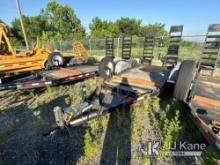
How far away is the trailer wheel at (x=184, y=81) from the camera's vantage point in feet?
11.4

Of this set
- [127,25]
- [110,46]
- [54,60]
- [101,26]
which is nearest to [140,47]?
[110,46]

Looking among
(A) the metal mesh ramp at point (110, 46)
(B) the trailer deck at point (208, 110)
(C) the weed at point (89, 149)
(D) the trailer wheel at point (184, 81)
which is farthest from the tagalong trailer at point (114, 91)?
(A) the metal mesh ramp at point (110, 46)

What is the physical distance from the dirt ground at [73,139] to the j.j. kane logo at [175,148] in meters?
0.12

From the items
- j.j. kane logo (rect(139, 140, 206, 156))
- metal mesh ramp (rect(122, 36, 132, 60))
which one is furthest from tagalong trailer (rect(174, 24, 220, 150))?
metal mesh ramp (rect(122, 36, 132, 60))

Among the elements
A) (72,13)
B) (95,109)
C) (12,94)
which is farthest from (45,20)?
(95,109)

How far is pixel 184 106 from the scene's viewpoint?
390cm

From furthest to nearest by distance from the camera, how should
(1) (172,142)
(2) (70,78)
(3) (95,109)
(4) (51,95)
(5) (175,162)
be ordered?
(2) (70,78), (4) (51,95), (3) (95,109), (1) (172,142), (5) (175,162)

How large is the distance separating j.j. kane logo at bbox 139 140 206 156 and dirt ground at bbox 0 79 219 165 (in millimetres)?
122

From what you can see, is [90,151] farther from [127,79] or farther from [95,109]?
[127,79]

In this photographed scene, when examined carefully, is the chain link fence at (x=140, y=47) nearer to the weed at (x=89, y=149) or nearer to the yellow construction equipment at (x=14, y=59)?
the yellow construction equipment at (x=14, y=59)

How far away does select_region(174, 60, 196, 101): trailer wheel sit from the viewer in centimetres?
347

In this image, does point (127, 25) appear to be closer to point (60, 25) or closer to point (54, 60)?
point (60, 25)

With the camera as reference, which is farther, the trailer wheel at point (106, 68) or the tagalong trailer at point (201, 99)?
the trailer wheel at point (106, 68)

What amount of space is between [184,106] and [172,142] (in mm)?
1200
